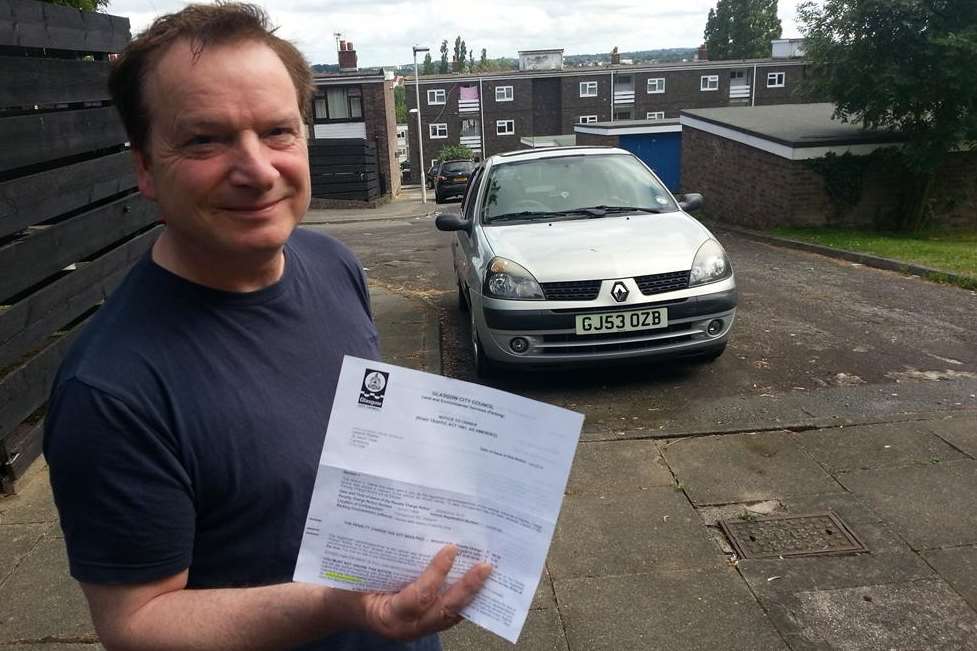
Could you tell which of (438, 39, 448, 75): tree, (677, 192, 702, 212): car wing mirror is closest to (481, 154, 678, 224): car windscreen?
(677, 192, 702, 212): car wing mirror

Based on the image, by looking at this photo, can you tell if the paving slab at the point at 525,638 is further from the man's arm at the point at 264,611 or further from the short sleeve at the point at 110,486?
the short sleeve at the point at 110,486

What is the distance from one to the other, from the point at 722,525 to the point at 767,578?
0.44m

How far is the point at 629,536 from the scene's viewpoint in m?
3.53

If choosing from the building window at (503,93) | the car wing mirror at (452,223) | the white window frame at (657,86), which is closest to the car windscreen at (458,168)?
the building window at (503,93)

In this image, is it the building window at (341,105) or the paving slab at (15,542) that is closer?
the paving slab at (15,542)

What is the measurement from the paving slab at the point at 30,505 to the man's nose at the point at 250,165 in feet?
9.92

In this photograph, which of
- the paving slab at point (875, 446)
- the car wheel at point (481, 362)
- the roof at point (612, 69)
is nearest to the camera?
the paving slab at point (875, 446)

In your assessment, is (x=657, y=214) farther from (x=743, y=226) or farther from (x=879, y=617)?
(x=743, y=226)

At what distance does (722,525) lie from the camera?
3590mm

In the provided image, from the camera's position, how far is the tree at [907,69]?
480 inches

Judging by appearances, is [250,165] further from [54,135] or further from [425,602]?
[54,135]

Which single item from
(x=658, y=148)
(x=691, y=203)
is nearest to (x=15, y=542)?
(x=691, y=203)

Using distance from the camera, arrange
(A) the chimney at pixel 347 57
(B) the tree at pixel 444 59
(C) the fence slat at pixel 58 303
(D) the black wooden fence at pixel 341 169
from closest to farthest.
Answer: (C) the fence slat at pixel 58 303, (D) the black wooden fence at pixel 341 169, (A) the chimney at pixel 347 57, (B) the tree at pixel 444 59

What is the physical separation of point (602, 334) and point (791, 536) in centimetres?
206
